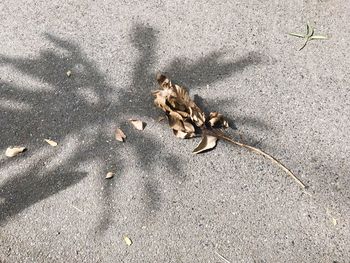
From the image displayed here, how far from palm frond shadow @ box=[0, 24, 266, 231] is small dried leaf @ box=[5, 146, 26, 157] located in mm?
49

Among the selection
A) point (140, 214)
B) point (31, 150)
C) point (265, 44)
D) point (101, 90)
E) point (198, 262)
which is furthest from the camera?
point (265, 44)

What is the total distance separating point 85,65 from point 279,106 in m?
1.35

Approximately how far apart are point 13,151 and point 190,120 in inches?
43.3

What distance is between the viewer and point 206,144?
2650 millimetres

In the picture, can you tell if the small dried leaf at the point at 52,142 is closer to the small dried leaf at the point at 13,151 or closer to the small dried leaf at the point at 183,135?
the small dried leaf at the point at 13,151

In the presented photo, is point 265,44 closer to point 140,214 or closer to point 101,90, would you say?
point 101,90

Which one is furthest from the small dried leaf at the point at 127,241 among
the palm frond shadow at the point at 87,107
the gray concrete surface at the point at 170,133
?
the palm frond shadow at the point at 87,107

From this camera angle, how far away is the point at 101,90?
2.93m

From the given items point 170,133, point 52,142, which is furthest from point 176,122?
point 52,142

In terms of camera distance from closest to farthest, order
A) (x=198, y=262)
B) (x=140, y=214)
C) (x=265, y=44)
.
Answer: (x=198, y=262), (x=140, y=214), (x=265, y=44)

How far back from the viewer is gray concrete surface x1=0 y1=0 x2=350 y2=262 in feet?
7.76

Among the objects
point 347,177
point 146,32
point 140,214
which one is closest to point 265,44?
point 146,32

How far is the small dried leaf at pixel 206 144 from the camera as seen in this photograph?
2643 mm

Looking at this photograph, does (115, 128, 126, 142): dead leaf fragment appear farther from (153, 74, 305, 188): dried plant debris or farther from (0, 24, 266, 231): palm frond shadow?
(153, 74, 305, 188): dried plant debris
